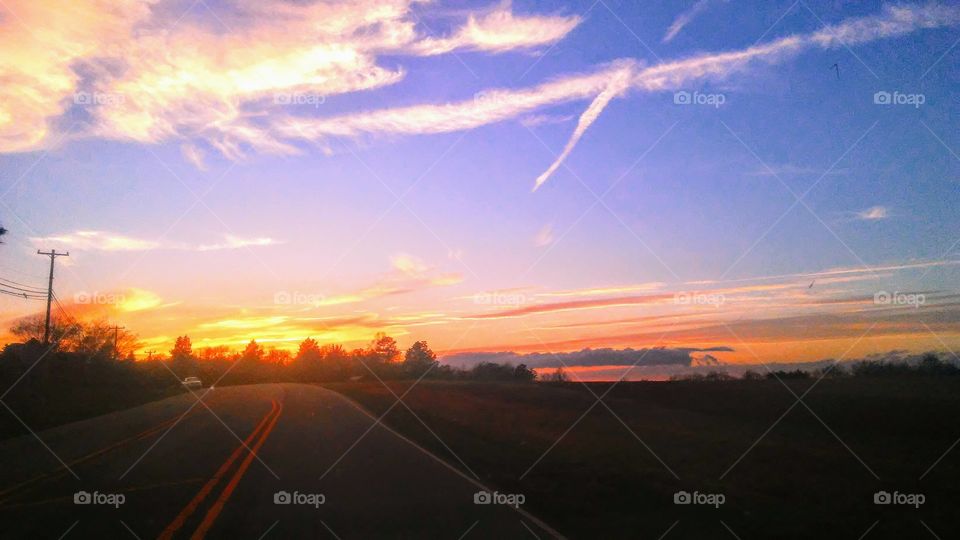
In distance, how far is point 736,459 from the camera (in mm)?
15555

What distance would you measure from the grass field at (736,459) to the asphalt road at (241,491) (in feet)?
4.62

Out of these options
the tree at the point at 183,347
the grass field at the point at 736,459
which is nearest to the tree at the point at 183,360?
the tree at the point at 183,347

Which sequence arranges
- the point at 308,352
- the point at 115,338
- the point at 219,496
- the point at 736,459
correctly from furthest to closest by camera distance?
the point at 308,352 < the point at 115,338 < the point at 736,459 < the point at 219,496

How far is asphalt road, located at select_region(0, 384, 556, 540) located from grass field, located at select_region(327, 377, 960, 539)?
4.62ft

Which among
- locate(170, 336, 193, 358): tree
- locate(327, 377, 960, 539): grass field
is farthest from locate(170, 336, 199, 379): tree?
locate(327, 377, 960, 539): grass field

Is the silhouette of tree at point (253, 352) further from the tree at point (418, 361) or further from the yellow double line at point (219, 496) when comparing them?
the yellow double line at point (219, 496)

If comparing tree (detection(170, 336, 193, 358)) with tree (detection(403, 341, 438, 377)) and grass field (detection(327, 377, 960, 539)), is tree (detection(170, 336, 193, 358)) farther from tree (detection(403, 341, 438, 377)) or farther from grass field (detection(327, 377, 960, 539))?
grass field (detection(327, 377, 960, 539))

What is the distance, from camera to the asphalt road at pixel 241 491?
9.05 m

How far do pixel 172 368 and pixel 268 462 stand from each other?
110874 mm

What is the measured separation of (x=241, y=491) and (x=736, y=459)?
10.5m

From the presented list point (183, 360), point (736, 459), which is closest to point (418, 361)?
point (183, 360)

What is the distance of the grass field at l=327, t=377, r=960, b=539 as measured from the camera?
10.1 m

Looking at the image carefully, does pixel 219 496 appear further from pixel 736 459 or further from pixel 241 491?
pixel 736 459

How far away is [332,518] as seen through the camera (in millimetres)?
9820
